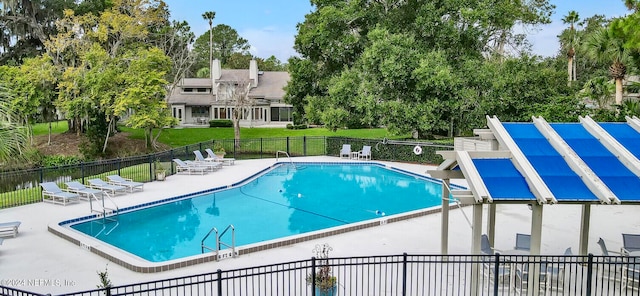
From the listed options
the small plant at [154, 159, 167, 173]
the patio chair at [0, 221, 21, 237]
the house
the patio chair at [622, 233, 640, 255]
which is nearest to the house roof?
the house

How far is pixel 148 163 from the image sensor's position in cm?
2053

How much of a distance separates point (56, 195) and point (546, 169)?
13.5 metres

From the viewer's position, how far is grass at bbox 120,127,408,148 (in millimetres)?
36297

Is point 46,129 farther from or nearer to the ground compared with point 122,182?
farther from the ground

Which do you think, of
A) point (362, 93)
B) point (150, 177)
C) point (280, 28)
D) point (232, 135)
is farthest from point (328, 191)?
point (280, 28)

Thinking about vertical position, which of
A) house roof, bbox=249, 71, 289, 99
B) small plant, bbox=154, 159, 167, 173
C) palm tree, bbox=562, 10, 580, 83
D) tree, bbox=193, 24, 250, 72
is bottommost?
small plant, bbox=154, 159, 167, 173

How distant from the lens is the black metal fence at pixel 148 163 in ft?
53.7

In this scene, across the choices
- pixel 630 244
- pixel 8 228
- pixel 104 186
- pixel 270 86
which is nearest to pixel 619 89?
pixel 630 244

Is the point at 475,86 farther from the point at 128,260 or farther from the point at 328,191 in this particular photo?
the point at 128,260

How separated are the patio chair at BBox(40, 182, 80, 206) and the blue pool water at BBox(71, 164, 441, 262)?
6.80ft

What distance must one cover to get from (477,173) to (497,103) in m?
19.0

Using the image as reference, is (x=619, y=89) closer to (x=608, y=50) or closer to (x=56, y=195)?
(x=608, y=50)

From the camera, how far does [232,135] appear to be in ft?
127

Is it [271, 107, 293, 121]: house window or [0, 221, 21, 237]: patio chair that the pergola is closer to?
[0, 221, 21, 237]: patio chair
